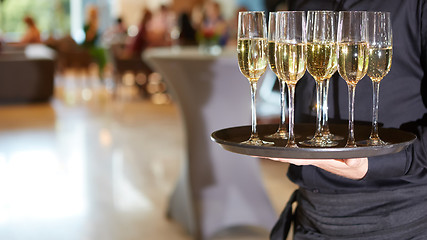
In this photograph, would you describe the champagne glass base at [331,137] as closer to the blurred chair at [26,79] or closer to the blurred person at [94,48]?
the blurred chair at [26,79]

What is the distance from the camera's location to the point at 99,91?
11.5m

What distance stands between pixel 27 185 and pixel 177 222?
1497mm

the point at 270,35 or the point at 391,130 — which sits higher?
the point at 270,35

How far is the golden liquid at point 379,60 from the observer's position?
1.25 metres

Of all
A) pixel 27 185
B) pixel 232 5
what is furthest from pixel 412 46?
pixel 232 5

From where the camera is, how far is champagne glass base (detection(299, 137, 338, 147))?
1.22 metres

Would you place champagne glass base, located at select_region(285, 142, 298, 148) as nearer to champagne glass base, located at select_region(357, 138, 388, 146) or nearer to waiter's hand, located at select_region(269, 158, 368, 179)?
waiter's hand, located at select_region(269, 158, 368, 179)

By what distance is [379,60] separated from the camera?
49.4 inches

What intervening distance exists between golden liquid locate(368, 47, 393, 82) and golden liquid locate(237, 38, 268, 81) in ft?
0.73

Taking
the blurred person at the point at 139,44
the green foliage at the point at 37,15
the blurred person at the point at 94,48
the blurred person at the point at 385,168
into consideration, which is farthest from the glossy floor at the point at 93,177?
the green foliage at the point at 37,15

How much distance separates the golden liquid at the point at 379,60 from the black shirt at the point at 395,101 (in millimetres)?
125

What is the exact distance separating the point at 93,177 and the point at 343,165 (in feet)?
12.7

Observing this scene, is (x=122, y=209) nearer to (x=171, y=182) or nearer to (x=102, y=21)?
(x=171, y=182)

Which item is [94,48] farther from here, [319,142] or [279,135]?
[319,142]
